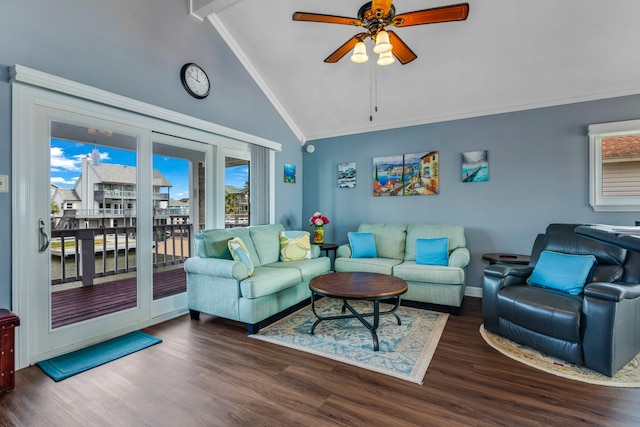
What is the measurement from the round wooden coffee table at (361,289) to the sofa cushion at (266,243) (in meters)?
1.02

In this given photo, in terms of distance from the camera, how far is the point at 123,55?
9.48 ft

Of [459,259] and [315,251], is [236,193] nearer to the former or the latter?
[315,251]

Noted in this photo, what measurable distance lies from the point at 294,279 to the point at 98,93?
100 inches

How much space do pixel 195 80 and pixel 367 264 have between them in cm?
311

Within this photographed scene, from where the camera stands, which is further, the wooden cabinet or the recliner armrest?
Result: the recliner armrest

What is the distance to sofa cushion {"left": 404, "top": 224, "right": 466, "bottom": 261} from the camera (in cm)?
409

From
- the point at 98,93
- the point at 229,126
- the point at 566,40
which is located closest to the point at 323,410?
the point at 98,93

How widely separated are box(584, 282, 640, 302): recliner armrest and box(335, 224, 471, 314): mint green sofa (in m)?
1.33

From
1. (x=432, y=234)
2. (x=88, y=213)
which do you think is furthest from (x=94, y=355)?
(x=432, y=234)

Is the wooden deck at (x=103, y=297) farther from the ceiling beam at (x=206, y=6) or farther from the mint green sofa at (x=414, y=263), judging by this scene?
the ceiling beam at (x=206, y=6)

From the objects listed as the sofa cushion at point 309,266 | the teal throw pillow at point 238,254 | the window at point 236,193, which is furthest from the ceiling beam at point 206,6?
the sofa cushion at point 309,266

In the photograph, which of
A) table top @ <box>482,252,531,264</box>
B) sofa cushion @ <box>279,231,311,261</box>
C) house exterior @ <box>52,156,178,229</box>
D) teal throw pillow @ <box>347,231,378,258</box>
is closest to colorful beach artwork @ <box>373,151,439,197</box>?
teal throw pillow @ <box>347,231,378,258</box>

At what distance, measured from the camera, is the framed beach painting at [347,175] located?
17.0 ft

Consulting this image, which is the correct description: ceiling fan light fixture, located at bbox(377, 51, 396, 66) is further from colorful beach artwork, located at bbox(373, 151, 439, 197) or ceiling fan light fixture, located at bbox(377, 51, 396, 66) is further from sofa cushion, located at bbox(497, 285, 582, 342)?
colorful beach artwork, located at bbox(373, 151, 439, 197)
